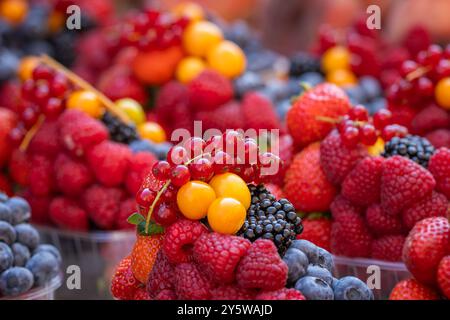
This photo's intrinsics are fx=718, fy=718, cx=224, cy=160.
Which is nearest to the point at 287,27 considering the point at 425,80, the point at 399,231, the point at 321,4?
the point at 321,4

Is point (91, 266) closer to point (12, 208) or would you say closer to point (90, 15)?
point (12, 208)

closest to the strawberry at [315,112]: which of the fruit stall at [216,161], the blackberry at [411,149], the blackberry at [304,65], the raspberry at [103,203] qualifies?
the fruit stall at [216,161]

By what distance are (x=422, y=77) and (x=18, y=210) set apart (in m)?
0.95

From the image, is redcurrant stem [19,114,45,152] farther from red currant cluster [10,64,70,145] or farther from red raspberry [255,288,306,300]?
red raspberry [255,288,306,300]

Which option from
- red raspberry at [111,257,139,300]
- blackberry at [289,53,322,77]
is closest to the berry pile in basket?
red raspberry at [111,257,139,300]

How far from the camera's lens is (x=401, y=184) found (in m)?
1.34

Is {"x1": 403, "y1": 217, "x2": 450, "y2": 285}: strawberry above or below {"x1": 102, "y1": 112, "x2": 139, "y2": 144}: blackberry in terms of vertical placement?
below

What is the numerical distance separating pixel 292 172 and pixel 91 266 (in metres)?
0.60

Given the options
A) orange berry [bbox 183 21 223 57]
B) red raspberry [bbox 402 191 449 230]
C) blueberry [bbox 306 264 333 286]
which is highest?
orange berry [bbox 183 21 223 57]

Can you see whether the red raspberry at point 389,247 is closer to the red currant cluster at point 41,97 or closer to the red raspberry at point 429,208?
the red raspberry at point 429,208

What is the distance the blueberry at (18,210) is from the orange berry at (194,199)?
1.71 feet

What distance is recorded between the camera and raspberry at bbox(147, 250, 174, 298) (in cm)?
105

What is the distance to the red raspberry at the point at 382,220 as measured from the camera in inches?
55.9

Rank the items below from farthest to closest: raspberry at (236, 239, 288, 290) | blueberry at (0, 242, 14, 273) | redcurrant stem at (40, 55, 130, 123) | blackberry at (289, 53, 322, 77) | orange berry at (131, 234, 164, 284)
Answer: blackberry at (289, 53, 322, 77) < redcurrant stem at (40, 55, 130, 123) < blueberry at (0, 242, 14, 273) < orange berry at (131, 234, 164, 284) < raspberry at (236, 239, 288, 290)
